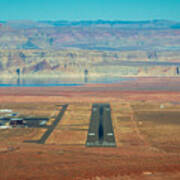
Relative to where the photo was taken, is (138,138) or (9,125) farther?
(9,125)

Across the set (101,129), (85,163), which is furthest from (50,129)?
(85,163)

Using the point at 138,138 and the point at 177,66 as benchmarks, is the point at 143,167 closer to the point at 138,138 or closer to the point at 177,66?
the point at 138,138

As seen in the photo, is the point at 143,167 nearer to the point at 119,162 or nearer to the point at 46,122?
the point at 119,162

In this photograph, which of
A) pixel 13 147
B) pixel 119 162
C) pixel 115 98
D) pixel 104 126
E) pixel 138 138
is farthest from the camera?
pixel 115 98

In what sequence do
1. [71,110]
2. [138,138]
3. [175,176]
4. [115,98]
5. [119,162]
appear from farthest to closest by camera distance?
[115,98], [71,110], [138,138], [119,162], [175,176]

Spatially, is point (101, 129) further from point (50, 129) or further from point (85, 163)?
point (85, 163)

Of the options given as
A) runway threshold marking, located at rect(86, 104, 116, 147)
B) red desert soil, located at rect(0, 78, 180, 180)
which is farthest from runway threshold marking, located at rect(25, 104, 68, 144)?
runway threshold marking, located at rect(86, 104, 116, 147)

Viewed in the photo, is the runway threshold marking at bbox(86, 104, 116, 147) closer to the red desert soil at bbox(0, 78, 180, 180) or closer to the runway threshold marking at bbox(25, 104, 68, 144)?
the red desert soil at bbox(0, 78, 180, 180)

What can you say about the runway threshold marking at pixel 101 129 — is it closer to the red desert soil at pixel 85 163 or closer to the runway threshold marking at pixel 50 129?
the red desert soil at pixel 85 163

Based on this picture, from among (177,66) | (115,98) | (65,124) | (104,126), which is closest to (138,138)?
(104,126)

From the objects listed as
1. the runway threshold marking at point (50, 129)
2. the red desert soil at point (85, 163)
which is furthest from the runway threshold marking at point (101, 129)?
the runway threshold marking at point (50, 129)
